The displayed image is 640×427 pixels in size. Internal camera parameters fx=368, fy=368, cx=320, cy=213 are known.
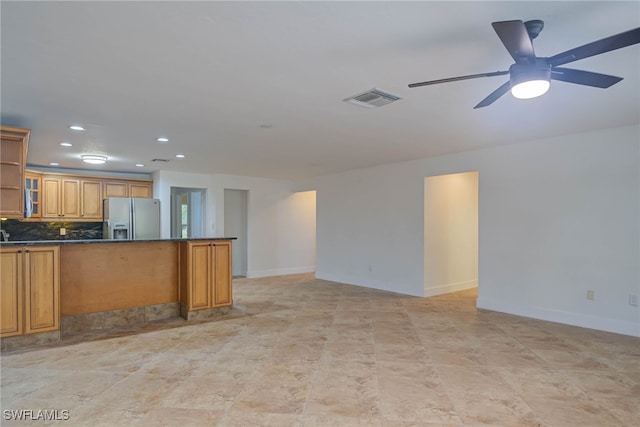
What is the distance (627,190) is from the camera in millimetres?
4148

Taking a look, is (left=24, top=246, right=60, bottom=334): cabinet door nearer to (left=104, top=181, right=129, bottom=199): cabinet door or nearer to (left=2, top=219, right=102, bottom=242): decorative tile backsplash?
(left=104, top=181, right=129, bottom=199): cabinet door

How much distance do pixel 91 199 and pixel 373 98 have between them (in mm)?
6336

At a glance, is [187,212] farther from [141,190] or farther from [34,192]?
[34,192]

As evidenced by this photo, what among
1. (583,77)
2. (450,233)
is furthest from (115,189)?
(583,77)

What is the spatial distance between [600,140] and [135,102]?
5.06 metres

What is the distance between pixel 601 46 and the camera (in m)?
1.79

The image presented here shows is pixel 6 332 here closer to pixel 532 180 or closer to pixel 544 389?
pixel 544 389

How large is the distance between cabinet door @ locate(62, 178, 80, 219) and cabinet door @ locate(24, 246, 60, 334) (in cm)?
369

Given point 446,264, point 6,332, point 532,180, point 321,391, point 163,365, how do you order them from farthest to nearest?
point 446,264 → point 532,180 → point 6,332 → point 163,365 → point 321,391

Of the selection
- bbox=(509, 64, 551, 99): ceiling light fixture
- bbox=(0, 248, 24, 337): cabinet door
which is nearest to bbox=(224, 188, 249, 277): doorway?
bbox=(0, 248, 24, 337): cabinet door

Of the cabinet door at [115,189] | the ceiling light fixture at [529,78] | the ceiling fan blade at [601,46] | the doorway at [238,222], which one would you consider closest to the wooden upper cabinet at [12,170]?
the cabinet door at [115,189]

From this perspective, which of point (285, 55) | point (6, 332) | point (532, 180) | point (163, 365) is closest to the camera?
point (285, 55)

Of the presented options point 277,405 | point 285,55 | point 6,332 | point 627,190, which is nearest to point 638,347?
point 627,190

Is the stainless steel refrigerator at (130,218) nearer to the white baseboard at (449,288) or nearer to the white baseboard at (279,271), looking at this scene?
the white baseboard at (279,271)
